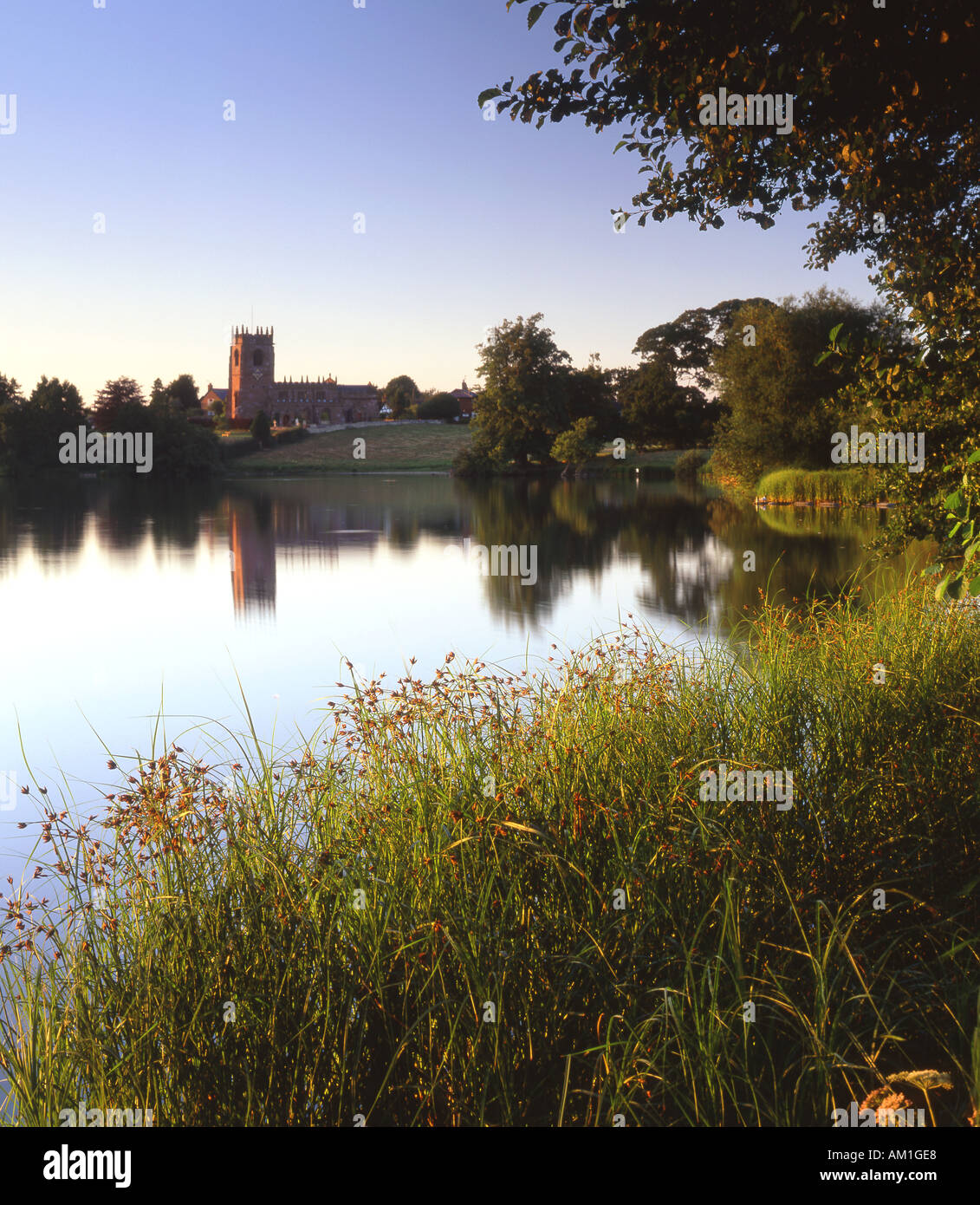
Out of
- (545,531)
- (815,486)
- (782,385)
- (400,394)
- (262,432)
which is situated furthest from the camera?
(400,394)

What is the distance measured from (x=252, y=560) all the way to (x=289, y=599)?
18.7 feet

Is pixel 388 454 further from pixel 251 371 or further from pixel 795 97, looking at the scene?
pixel 795 97

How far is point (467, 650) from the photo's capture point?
1288 cm

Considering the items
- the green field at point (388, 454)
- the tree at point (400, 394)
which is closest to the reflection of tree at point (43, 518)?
the green field at point (388, 454)

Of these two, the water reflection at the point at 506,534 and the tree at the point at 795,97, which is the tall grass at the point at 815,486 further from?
the tree at the point at 795,97

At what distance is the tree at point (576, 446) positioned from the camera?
2544 inches

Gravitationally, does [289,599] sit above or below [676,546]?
below

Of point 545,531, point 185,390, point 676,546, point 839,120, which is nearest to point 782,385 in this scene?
point 545,531

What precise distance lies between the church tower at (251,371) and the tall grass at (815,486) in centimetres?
8479

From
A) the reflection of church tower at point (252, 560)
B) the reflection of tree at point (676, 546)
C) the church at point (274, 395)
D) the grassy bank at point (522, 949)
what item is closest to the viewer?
the grassy bank at point (522, 949)

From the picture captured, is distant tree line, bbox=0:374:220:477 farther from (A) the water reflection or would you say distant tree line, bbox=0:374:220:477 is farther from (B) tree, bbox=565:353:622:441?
(B) tree, bbox=565:353:622:441

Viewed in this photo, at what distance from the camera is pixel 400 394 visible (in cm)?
12381
